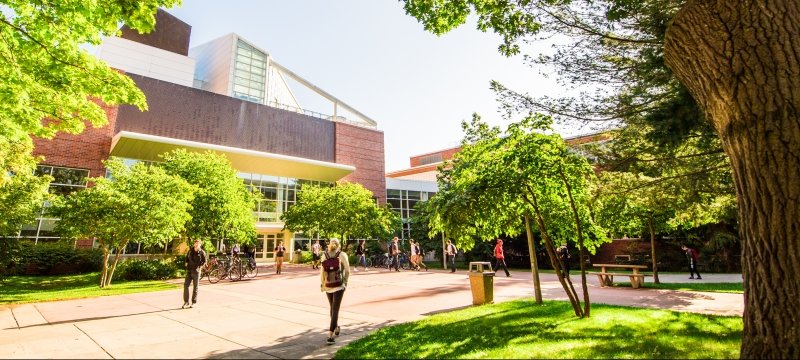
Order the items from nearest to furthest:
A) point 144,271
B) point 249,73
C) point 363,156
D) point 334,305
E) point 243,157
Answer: point 334,305 → point 144,271 → point 243,157 → point 363,156 → point 249,73

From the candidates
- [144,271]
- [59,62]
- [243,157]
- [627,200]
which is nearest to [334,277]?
[59,62]

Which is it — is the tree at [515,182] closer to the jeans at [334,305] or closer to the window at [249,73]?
the jeans at [334,305]

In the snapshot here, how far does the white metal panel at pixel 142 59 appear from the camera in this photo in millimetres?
42719

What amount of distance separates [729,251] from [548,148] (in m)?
20.9

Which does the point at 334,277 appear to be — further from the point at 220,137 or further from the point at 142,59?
the point at 142,59

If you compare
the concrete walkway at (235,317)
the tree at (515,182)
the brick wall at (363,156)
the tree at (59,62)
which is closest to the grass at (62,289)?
the concrete walkway at (235,317)

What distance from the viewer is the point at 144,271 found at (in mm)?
18000

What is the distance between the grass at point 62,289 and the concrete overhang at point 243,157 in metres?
10.1

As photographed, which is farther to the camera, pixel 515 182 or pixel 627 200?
pixel 627 200

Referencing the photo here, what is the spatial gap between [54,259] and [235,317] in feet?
65.5

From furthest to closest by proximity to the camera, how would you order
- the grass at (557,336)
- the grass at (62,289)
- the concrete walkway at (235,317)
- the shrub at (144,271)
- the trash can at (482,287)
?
the shrub at (144,271) → the grass at (62,289) → the trash can at (482,287) → the concrete walkway at (235,317) → the grass at (557,336)

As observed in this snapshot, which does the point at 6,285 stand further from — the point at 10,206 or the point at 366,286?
the point at 366,286

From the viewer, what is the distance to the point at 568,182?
758 cm

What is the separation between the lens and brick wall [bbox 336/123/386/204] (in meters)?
39.2
